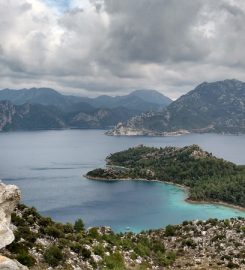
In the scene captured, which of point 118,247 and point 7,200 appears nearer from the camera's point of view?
point 7,200

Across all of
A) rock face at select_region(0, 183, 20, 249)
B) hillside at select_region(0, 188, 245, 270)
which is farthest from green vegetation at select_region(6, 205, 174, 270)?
rock face at select_region(0, 183, 20, 249)

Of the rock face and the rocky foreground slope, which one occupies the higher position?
the rock face

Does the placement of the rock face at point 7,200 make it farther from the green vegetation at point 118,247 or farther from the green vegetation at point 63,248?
the green vegetation at point 63,248

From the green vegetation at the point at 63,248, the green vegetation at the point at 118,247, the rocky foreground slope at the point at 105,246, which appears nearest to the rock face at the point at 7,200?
the rocky foreground slope at the point at 105,246

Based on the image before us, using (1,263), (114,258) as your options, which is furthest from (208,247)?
(1,263)

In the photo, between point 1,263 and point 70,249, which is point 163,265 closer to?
point 70,249

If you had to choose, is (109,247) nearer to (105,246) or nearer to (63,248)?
(105,246)

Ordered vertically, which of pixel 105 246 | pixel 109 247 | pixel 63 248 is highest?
pixel 63 248

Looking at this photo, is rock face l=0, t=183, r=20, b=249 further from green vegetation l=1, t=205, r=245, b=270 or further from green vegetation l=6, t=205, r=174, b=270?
green vegetation l=6, t=205, r=174, b=270

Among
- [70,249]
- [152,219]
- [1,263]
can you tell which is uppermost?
[1,263]

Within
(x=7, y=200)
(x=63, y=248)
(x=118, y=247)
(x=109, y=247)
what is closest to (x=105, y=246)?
(x=109, y=247)

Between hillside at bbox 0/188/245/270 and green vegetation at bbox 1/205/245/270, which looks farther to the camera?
green vegetation at bbox 1/205/245/270
